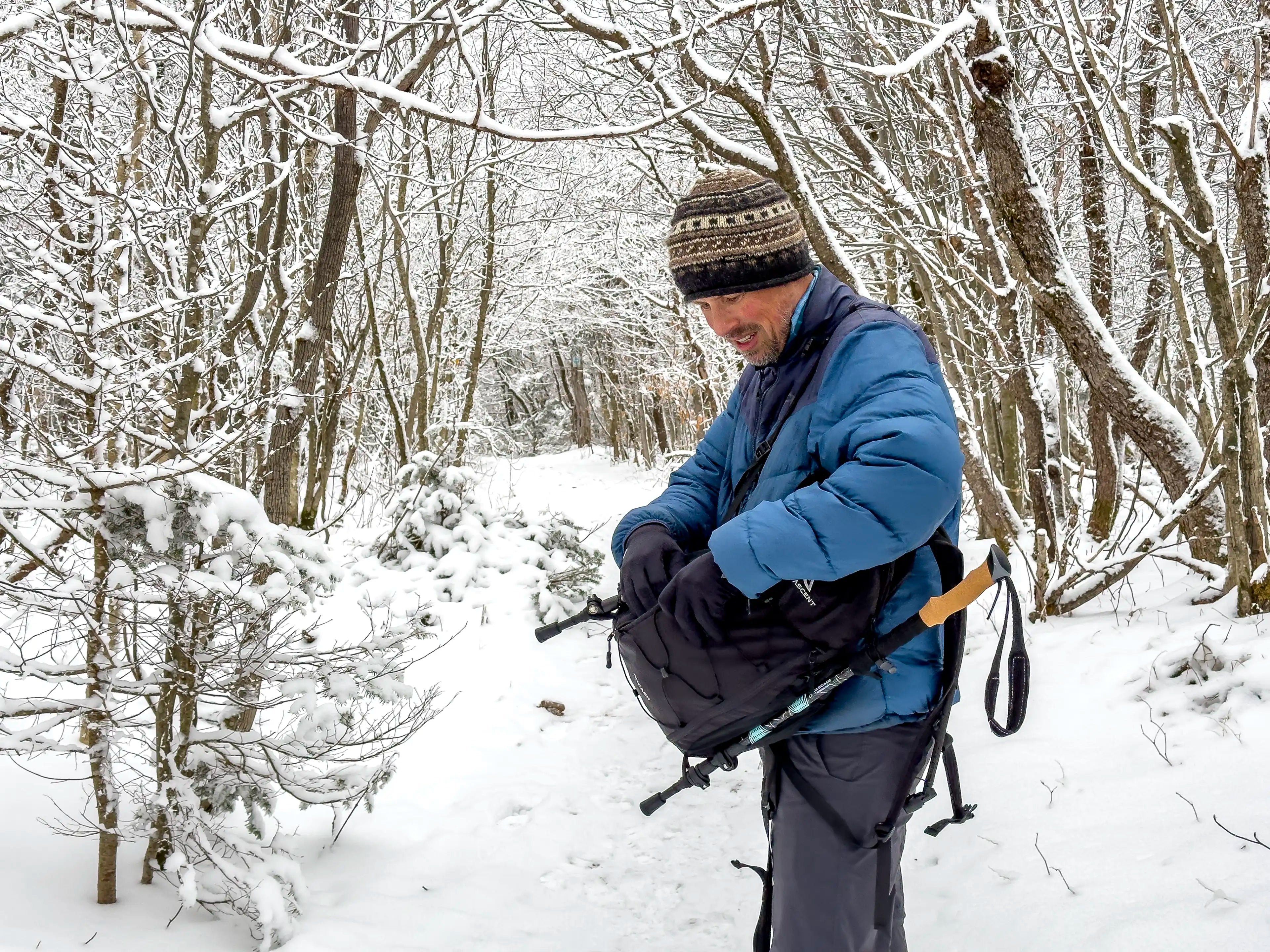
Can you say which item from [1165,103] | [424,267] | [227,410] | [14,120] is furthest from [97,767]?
[424,267]

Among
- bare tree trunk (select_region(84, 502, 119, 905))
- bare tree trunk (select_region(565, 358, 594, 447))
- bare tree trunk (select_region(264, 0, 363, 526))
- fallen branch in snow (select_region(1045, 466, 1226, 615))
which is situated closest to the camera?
bare tree trunk (select_region(84, 502, 119, 905))

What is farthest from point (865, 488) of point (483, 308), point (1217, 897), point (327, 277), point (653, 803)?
point (483, 308)

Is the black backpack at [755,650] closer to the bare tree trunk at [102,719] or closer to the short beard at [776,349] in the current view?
the short beard at [776,349]

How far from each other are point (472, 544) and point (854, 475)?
5.90 metres

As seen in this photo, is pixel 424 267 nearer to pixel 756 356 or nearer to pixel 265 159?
pixel 265 159

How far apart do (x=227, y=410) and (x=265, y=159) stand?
93 centimetres

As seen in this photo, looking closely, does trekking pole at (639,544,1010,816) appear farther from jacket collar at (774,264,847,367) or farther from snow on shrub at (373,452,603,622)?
snow on shrub at (373,452,603,622)

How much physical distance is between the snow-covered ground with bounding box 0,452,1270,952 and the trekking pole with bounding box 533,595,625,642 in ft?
4.40

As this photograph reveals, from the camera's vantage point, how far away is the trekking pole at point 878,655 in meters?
1.55

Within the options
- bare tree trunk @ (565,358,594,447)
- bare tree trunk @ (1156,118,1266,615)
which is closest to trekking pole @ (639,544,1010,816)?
bare tree trunk @ (1156,118,1266,615)

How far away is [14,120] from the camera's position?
9.07 ft

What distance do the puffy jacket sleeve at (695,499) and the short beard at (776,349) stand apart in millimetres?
189

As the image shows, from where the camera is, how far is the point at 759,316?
1.80 m

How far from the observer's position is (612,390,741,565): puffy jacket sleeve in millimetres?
1983
